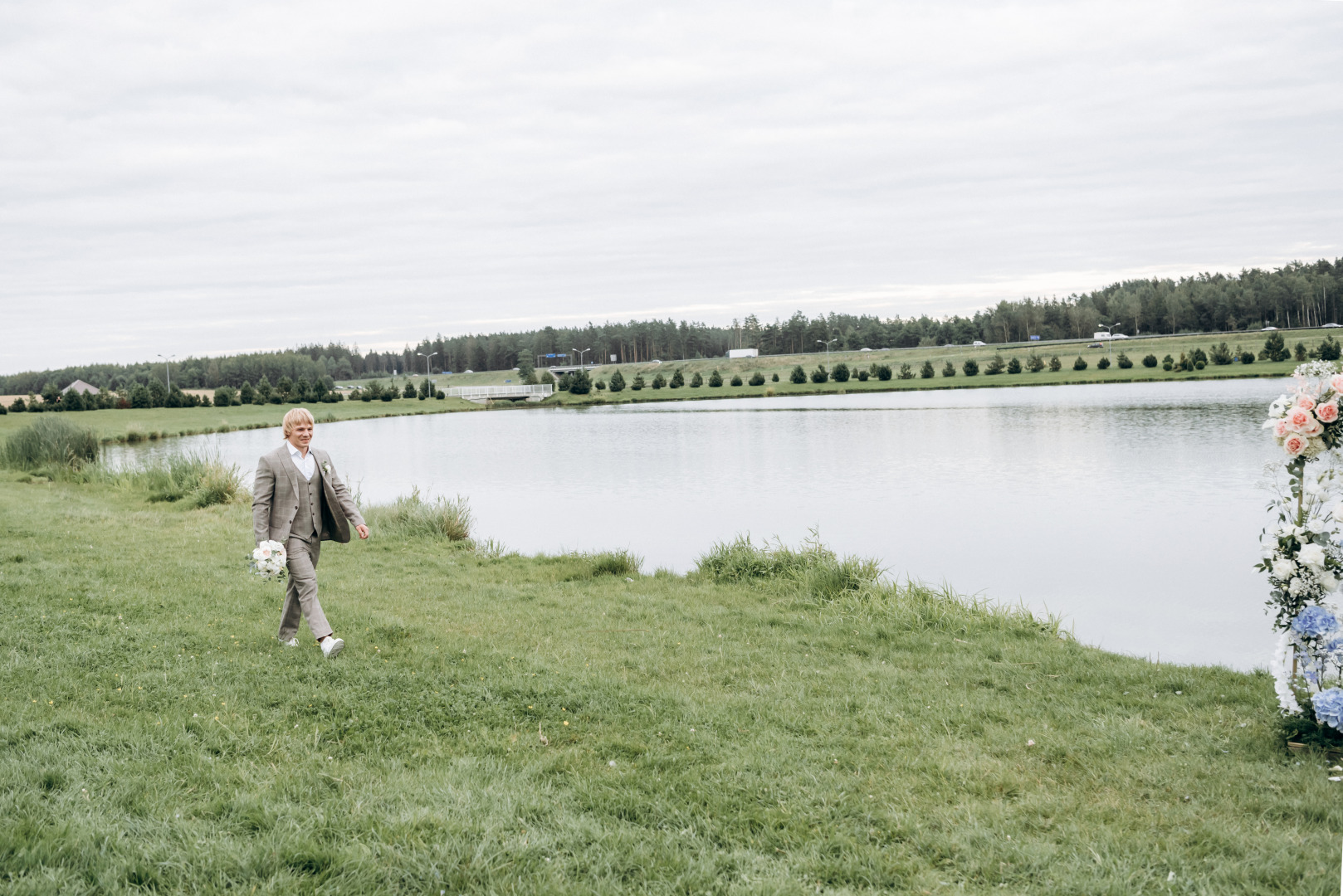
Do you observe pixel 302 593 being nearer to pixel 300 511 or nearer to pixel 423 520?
pixel 300 511

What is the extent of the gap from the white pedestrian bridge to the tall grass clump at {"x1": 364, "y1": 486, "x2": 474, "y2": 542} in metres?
75.7

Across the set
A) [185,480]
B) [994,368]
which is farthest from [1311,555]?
[994,368]

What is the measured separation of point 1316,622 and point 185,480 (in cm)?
2330

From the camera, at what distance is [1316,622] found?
5.07 metres

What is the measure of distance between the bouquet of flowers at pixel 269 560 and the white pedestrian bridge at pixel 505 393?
283 ft

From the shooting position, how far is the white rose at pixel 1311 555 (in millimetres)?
5078

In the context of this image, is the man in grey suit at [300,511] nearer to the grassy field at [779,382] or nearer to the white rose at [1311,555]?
the white rose at [1311,555]

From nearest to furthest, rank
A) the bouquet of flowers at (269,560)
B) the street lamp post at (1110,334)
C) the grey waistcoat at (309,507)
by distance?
the bouquet of flowers at (269,560) < the grey waistcoat at (309,507) < the street lamp post at (1110,334)

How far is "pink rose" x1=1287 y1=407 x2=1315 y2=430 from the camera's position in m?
5.13

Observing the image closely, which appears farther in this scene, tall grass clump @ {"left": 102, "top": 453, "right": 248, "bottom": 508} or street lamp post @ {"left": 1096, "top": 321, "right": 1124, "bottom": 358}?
street lamp post @ {"left": 1096, "top": 321, "right": 1124, "bottom": 358}

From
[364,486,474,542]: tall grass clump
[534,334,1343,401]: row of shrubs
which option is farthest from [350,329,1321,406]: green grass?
[364,486,474,542]: tall grass clump

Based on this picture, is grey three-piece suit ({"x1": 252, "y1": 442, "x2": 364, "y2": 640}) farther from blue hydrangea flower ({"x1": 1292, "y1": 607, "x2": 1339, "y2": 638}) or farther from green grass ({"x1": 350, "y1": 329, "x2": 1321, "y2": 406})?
green grass ({"x1": 350, "y1": 329, "x2": 1321, "y2": 406})

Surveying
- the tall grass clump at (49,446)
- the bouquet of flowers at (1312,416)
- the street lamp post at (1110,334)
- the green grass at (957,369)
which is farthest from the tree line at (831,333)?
the bouquet of flowers at (1312,416)

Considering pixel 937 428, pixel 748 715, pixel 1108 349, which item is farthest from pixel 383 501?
pixel 1108 349
